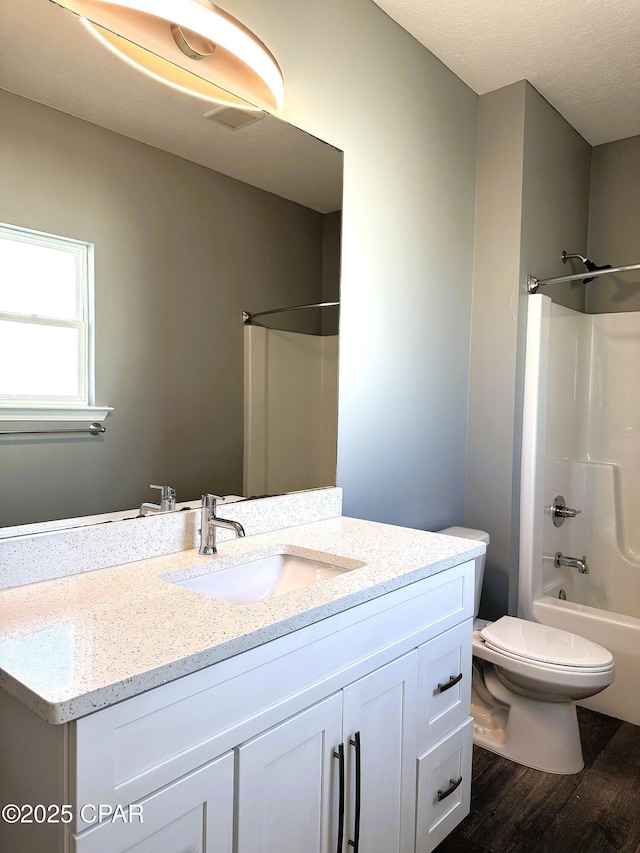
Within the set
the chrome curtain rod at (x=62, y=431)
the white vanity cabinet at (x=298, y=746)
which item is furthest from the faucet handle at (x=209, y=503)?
the white vanity cabinet at (x=298, y=746)

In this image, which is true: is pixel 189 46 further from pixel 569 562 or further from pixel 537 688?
pixel 569 562

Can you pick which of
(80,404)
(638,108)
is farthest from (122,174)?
(638,108)

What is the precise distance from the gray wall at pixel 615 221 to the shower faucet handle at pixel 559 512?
107 cm

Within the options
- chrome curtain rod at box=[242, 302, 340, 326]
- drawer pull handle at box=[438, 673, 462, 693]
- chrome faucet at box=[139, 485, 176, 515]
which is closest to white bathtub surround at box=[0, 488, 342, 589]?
chrome faucet at box=[139, 485, 176, 515]

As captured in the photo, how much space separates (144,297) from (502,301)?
173 centimetres

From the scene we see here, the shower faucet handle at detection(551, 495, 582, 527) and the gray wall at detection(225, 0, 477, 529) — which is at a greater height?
the gray wall at detection(225, 0, 477, 529)

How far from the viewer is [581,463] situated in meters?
3.21

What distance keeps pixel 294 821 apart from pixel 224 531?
71 cm

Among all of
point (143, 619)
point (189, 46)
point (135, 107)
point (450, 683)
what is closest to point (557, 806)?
point (450, 683)

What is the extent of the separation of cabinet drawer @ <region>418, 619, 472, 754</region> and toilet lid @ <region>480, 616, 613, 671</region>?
0.46 metres

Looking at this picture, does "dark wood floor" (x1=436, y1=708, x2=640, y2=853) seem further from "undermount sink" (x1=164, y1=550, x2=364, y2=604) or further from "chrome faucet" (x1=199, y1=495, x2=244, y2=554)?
"chrome faucet" (x1=199, y1=495, x2=244, y2=554)

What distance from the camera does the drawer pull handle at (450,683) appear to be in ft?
5.09

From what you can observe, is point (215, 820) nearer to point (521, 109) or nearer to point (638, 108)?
point (521, 109)

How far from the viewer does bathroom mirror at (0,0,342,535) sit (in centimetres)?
125
